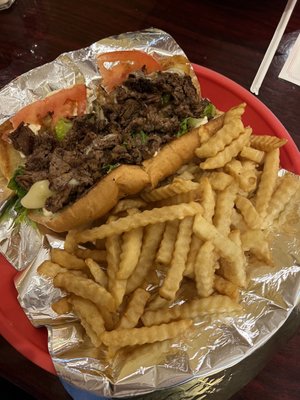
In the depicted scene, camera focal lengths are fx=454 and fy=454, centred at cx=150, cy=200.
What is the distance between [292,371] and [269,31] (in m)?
1.95

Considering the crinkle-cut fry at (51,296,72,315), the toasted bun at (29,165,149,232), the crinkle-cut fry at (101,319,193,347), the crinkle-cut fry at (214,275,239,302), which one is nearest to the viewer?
the crinkle-cut fry at (101,319,193,347)

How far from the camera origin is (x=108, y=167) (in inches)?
74.0

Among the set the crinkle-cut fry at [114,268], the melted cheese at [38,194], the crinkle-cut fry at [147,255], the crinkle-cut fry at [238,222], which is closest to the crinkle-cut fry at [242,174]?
the crinkle-cut fry at [238,222]

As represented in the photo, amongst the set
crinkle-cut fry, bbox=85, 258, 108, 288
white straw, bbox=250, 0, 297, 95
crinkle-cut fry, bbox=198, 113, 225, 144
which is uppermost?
white straw, bbox=250, 0, 297, 95

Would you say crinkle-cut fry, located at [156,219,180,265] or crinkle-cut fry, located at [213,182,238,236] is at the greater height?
crinkle-cut fry, located at [213,182,238,236]

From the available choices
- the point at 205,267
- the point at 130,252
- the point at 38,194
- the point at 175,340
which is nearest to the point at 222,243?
the point at 205,267

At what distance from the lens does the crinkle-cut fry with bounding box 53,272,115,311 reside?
1.54 metres

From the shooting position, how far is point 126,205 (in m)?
1.80

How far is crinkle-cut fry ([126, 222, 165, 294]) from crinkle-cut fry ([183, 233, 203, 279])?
0.13 metres

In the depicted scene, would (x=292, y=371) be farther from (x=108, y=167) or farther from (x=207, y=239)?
(x=108, y=167)

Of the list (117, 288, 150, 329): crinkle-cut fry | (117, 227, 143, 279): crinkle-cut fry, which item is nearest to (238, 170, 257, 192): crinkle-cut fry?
(117, 227, 143, 279): crinkle-cut fry

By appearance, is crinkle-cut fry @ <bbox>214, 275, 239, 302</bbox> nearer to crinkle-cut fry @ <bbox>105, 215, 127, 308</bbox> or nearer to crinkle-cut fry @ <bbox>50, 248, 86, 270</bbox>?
crinkle-cut fry @ <bbox>105, 215, 127, 308</bbox>

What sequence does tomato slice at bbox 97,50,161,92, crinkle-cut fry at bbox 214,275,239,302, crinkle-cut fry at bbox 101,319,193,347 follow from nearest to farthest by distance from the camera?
crinkle-cut fry at bbox 101,319,193,347 < crinkle-cut fry at bbox 214,275,239,302 < tomato slice at bbox 97,50,161,92

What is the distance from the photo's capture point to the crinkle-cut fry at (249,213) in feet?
5.42
